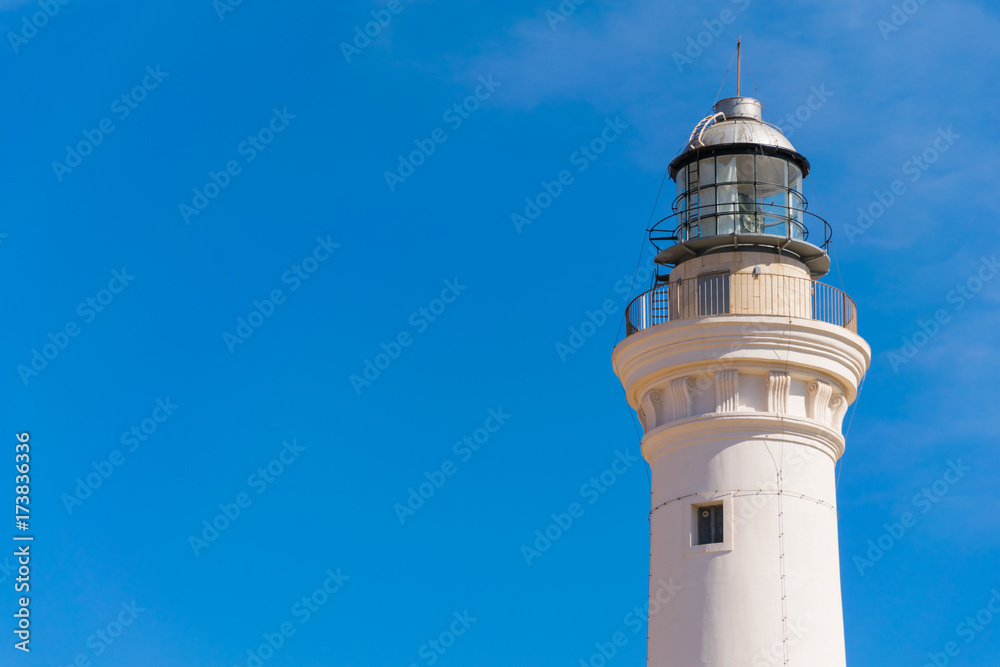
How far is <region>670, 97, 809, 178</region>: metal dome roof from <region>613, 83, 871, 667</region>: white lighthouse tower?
0.04m

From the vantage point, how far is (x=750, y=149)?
32.9m

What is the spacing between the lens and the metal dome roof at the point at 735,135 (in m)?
32.9

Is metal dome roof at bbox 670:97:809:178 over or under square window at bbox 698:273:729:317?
over

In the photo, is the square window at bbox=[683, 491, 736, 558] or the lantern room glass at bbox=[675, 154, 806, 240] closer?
the square window at bbox=[683, 491, 736, 558]

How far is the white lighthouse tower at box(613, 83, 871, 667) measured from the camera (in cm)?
2995

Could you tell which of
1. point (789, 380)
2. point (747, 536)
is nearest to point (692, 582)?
Result: point (747, 536)

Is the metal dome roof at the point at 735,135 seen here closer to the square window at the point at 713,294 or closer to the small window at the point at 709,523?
the square window at the point at 713,294

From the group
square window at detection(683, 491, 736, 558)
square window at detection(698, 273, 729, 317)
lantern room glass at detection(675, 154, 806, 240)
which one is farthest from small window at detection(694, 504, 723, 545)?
lantern room glass at detection(675, 154, 806, 240)

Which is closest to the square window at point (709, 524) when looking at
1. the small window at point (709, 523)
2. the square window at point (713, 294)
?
the small window at point (709, 523)

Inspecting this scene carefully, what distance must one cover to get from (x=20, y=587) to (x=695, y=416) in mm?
12472

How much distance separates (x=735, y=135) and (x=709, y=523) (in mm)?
7127

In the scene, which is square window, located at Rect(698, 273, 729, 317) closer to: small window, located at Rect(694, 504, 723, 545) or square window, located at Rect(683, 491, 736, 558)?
square window, located at Rect(683, 491, 736, 558)

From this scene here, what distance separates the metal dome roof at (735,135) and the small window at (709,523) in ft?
21.3

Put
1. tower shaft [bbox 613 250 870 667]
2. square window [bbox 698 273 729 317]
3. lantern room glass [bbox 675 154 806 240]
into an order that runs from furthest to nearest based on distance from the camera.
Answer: lantern room glass [bbox 675 154 806 240] < square window [bbox 698 273 729 317] < tower shaft [bbox 613 250 870 667]
